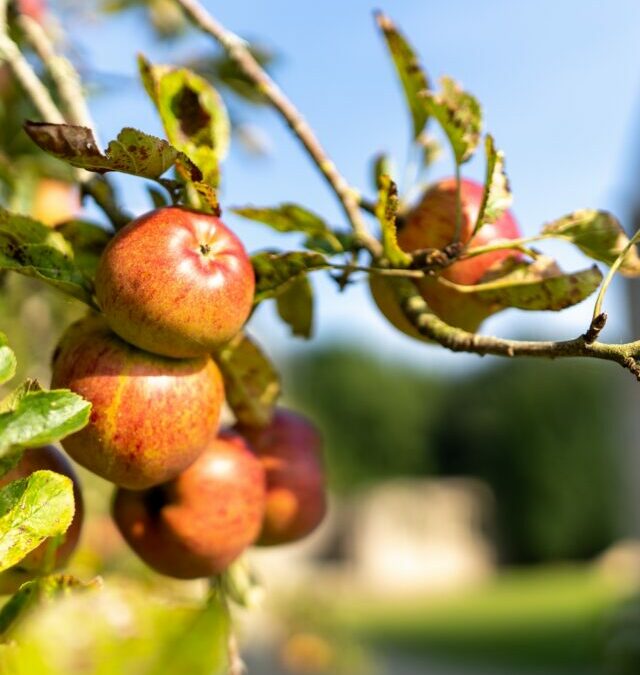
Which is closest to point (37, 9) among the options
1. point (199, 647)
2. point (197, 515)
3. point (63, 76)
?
point (63, 76)

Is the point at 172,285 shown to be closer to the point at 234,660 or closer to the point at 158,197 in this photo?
the point at 158,197

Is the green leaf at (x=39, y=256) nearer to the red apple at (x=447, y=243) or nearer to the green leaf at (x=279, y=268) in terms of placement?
the green leaf at (x=279, y=268)

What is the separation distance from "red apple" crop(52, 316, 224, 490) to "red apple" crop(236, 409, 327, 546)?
0.80ft

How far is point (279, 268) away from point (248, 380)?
142 millimetres

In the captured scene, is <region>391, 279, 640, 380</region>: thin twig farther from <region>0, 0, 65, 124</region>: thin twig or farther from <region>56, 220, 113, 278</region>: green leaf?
<region>0, 0, 65, 124</region>: thin twig

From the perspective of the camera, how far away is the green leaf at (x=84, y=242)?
812 millimetres

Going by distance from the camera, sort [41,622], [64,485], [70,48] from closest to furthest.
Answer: [41,622] → [64,485] → [70,48]

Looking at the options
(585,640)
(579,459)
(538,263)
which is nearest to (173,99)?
(538,263)

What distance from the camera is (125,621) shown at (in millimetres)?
391

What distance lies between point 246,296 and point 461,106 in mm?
260

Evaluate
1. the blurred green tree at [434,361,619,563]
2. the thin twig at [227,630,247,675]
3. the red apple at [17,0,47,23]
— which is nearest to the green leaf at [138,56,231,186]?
the thin twig at [227,630,247,675]

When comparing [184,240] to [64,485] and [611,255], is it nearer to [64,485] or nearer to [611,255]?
[64,485]

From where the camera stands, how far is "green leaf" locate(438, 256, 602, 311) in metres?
0.82

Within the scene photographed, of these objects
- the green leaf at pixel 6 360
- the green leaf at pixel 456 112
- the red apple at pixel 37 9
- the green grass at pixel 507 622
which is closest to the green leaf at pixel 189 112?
the green leaf at pixel 456 112
